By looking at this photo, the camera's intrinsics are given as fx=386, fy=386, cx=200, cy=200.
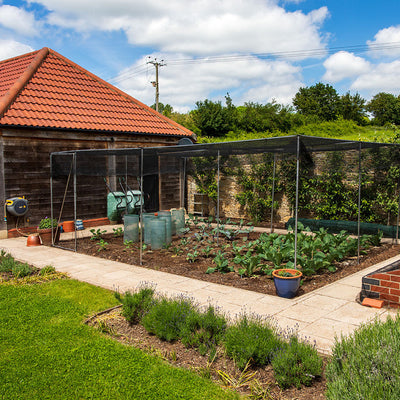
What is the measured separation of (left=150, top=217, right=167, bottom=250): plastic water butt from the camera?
331 inches

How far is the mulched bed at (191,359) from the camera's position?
298 cm

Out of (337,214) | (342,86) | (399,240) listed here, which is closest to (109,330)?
(399,240)

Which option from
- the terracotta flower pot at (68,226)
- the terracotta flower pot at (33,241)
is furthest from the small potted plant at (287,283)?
the terracotta flower pot at (68,226)

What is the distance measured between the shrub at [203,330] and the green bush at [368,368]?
119 centimetres

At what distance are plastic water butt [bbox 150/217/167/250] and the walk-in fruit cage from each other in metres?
0.80

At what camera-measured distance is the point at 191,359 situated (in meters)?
3.54

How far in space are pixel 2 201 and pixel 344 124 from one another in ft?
69.1

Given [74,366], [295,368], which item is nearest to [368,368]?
[295,368]

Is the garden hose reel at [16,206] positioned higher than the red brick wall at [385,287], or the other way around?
the garden hose reel at [16,206]

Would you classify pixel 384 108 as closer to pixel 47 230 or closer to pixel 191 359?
pixel 47 230

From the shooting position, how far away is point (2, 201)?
31.8 feet

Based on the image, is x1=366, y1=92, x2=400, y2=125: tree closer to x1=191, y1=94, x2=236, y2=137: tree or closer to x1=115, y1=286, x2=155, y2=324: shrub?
x1=191, y1=94, x2=236, y2=137: tree

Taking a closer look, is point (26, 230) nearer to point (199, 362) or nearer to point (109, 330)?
point (109, 330)

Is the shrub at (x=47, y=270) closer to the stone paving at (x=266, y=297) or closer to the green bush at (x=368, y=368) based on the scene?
the stone paving at (x=266, y=297)
